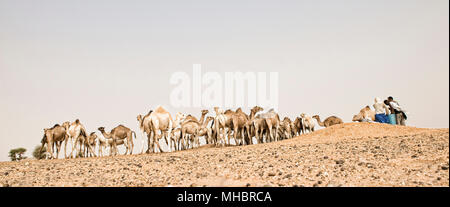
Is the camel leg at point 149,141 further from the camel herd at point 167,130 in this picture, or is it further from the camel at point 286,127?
the camel at point 286,127

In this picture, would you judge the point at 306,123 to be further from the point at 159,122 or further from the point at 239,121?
the point at 159,122

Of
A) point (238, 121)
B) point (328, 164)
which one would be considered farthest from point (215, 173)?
point (238, 121)

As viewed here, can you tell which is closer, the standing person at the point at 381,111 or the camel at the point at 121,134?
the standing person at the point at 381,111

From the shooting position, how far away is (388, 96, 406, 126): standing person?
733 inches

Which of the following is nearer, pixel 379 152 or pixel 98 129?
pixel 379 152

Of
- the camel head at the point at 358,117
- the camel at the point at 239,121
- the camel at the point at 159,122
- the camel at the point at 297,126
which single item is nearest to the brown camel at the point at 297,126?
the camel at the point at 297,126

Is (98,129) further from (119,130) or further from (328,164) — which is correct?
(328,164)

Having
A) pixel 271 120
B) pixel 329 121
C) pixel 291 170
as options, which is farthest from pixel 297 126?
pixel 291 170

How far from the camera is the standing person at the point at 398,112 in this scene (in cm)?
1862

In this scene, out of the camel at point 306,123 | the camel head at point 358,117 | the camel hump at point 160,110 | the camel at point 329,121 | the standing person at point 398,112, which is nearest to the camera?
the standing person at point 398,112

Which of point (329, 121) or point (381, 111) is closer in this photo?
point (381, 111)

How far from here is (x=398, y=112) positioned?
1875 cm
